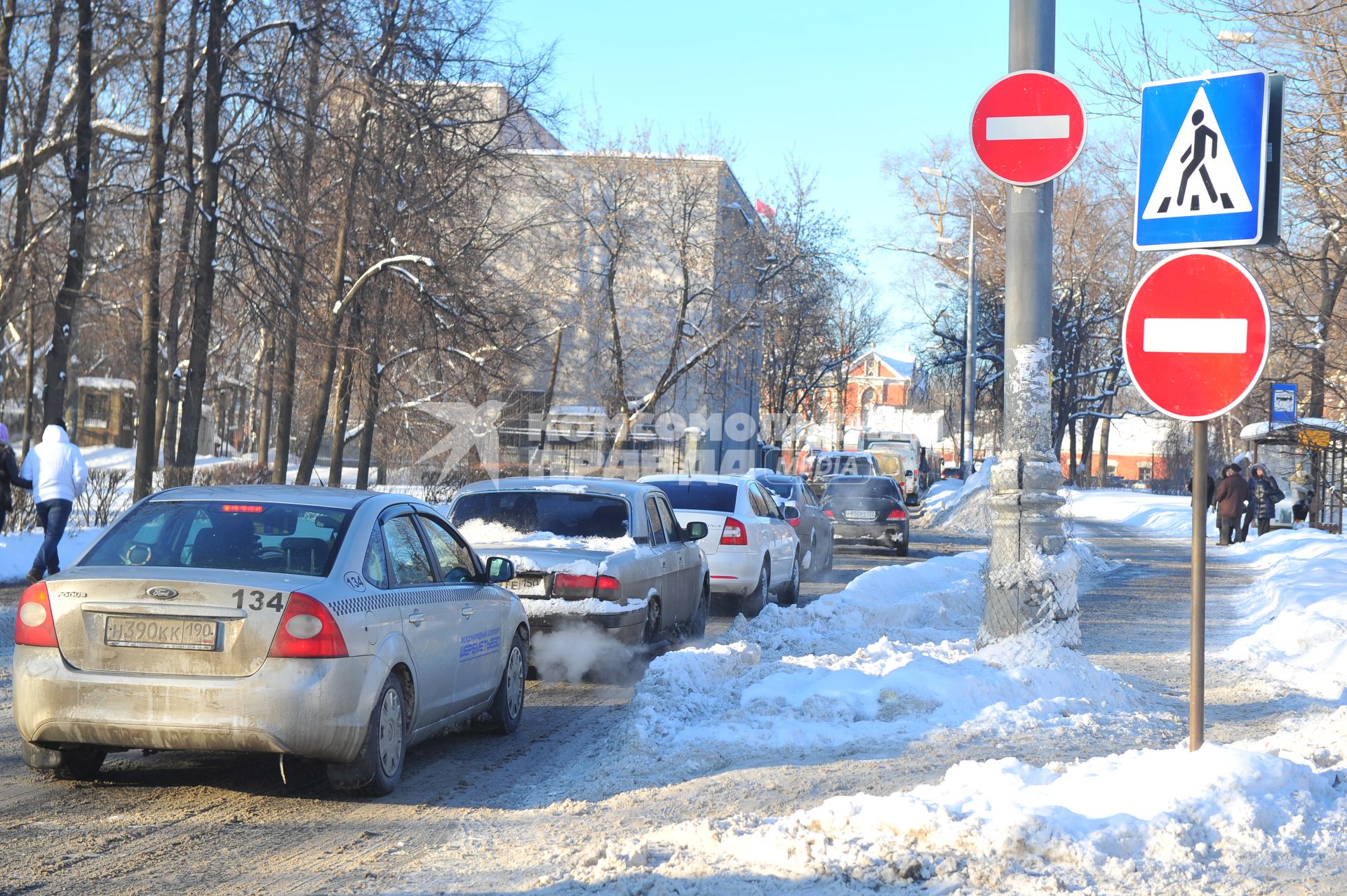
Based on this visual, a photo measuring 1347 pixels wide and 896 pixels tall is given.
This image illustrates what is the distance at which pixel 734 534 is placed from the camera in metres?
14.8

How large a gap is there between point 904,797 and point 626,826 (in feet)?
3.96

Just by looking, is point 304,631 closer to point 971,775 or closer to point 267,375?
point 971,775

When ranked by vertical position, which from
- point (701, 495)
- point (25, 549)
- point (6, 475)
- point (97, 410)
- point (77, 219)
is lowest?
point (25, 549)

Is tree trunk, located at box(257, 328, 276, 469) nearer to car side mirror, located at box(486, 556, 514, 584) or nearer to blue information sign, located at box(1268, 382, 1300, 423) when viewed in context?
car side mirror, located at box(486, 556, 514, 584)

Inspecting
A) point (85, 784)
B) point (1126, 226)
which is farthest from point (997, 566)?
point (1126, 226)

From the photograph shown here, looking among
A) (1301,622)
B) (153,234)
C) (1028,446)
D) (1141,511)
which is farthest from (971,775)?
(1141,511)

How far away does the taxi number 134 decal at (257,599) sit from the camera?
19.1 ft

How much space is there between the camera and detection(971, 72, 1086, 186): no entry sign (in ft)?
30.1

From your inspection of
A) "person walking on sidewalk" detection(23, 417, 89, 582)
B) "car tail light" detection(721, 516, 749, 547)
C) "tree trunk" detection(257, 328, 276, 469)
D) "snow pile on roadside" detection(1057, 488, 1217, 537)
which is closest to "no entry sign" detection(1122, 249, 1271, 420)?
"car tail light" detection(721, 516, 749, 547)

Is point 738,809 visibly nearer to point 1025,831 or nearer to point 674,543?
point 1025,831

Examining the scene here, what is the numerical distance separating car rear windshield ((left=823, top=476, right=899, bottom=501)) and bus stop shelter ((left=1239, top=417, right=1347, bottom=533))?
783 cm

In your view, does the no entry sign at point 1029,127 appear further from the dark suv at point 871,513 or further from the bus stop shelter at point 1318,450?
the bus stop shelter at point 1318,450

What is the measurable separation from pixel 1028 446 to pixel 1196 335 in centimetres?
365

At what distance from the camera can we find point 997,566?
948 centimetres
